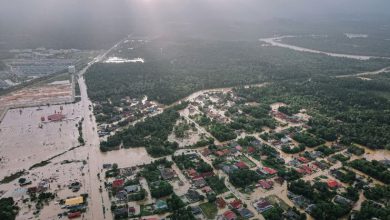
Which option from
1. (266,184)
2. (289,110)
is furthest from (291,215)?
(289,110)

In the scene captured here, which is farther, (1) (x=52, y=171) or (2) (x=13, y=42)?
(2) (x=13, y=42)

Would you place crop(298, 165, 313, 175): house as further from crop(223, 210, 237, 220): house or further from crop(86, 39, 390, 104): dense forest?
crop(86, 39, 390, 104): dense forest

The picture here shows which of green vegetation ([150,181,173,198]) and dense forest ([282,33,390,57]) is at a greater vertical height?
dense forest ([282,33,390,57])

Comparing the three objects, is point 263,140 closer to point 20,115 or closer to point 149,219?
point 149,219

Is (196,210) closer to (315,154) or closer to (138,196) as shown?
(138,196)

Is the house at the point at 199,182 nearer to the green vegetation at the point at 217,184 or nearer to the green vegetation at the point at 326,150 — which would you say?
the green vegetation at the point at 217,184

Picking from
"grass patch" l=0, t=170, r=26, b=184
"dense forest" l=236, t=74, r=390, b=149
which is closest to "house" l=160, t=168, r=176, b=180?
"grass patch" l=0, t=170, r=26, b=184

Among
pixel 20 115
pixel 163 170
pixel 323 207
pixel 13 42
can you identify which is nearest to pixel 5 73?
pixel 20 115
